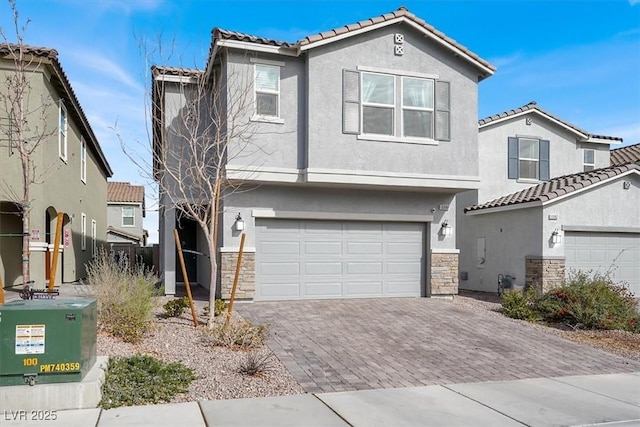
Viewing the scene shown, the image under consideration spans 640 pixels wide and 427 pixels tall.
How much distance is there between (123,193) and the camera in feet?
123

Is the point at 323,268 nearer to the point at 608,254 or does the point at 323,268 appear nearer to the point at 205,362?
the point at 205,362

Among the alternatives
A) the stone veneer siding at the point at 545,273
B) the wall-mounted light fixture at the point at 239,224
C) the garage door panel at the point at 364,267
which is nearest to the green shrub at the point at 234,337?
the wall-mounted light fixture at the point at 239,224

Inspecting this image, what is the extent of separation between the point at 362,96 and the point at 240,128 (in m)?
3.32

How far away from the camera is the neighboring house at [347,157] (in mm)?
12883

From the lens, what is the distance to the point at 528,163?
1884 cm

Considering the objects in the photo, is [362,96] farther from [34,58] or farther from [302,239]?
[34,58]

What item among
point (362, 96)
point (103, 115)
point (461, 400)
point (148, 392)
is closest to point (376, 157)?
point (362, 96)

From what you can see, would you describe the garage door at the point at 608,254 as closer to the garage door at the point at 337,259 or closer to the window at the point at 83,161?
the garage door at the point at 337,259

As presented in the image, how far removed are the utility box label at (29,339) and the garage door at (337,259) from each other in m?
7.90

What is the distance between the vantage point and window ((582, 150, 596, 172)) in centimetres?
2002

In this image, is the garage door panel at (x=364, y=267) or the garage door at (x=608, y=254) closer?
the garage door panel at (x=364, y=267)

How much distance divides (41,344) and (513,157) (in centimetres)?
1670

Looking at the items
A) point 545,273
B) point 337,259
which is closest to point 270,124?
point 337,259

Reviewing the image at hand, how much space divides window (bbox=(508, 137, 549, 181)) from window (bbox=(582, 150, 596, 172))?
2.21 metres
